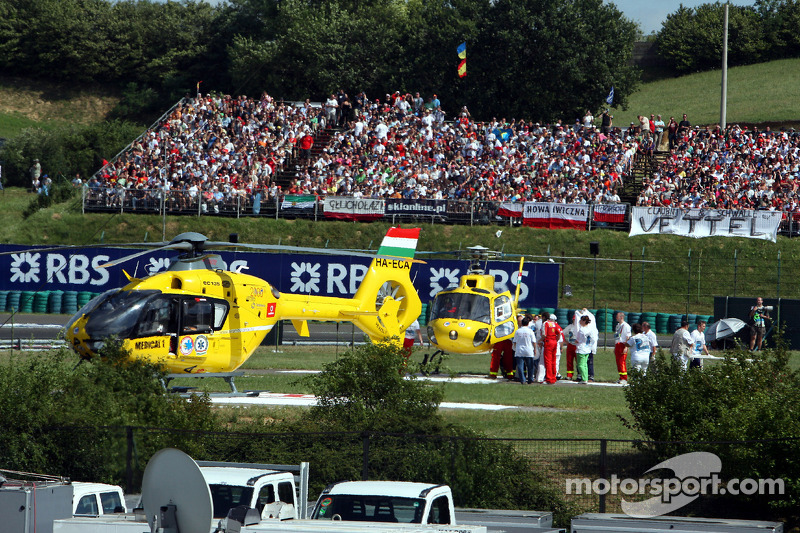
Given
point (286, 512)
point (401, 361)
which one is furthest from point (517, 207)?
point (286, 512)

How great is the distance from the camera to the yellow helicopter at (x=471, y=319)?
80.4ft

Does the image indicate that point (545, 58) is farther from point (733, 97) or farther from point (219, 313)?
point (219, 313)

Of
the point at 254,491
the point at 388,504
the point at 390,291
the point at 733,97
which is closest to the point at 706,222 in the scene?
the point at 390,291

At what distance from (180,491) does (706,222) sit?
36.4 m

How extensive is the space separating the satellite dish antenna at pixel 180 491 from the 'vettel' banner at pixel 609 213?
36.0 metres

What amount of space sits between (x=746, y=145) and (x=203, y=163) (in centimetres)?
2570

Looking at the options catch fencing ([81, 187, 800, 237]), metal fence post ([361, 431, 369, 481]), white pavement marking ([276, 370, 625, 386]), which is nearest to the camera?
metal fence post ([361, 431, 369, 481])

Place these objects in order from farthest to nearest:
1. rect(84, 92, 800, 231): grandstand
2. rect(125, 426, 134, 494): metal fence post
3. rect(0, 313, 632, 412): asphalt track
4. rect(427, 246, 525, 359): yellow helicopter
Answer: rect(84, 92, 800, 231): grandstand < rect(427, 246, 525, 359): yellow helicopter < rect(0, 313, 632, 412): asphalt track < rect(125, 426, 134, 494): metal fence post

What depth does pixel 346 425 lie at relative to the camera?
13992 mm

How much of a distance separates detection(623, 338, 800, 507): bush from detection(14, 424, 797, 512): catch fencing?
5 cm

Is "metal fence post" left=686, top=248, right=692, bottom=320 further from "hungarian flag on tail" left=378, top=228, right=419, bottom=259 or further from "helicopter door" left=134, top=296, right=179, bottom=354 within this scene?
"helicopter door" left=134, top=296, right=179, bottom=354

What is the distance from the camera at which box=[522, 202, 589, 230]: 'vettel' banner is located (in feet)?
137

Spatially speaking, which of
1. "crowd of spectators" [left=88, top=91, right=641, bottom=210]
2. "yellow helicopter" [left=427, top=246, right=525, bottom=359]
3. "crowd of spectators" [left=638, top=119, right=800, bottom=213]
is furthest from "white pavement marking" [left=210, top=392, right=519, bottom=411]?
"crowd of spectators" [left=638, top=119, right=800, bottom=213]

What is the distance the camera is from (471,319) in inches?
967
